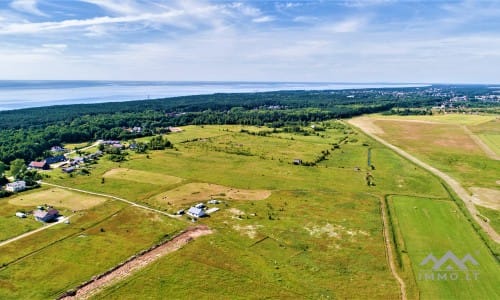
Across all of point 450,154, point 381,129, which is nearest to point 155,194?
point 450,154

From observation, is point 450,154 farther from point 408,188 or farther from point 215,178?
point 215,178

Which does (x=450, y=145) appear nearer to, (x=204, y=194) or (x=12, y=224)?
(x=204, y=194)

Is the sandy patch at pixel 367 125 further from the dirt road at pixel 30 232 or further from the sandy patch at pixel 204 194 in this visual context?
the dirt road at pixel 30 232

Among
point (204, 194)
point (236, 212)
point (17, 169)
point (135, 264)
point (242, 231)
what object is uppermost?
point (17, 169)

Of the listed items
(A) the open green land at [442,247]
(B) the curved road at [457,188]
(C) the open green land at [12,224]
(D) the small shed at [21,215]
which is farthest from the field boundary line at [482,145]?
(D) the small shed at [21,215]
